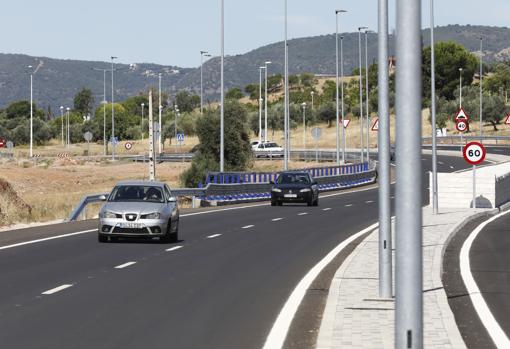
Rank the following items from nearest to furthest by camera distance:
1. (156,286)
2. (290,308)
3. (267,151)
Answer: (290,308)
(156,286)
(267,151)

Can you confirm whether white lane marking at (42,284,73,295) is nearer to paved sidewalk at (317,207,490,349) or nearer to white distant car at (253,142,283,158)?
paved sidewalk at (317,207,490,349)

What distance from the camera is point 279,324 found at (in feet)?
44.8

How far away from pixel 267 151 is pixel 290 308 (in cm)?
10459

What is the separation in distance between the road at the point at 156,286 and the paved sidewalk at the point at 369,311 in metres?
0.77

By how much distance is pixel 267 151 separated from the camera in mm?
119812

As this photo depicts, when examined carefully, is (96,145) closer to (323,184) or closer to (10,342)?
(323,184)

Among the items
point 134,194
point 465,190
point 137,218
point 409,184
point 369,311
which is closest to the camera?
point 409,184

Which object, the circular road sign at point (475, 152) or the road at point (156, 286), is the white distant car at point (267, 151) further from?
the road at point (156, 286)

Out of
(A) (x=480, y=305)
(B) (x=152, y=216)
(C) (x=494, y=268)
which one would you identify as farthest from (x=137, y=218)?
(A) (x=480, y=305)

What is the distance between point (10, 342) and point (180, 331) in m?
1.91

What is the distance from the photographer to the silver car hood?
27.3 m

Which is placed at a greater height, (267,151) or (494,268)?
(267,151)

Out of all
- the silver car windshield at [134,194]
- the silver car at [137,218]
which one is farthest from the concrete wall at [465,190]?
the silver car at [137,218]

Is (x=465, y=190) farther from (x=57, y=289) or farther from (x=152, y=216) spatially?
(x=57, y=289)
